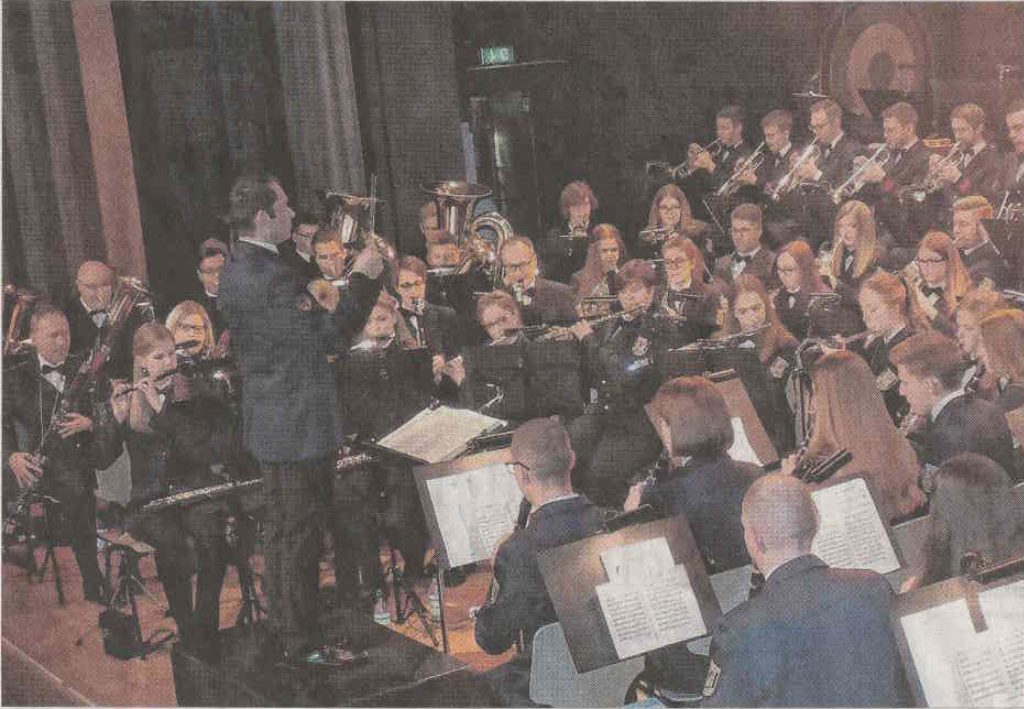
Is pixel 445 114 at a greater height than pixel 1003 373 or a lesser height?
greater

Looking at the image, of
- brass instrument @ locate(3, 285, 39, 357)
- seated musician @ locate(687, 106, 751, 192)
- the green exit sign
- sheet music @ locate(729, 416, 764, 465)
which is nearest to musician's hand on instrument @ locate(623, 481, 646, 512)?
sheet music @ locate(729, 416, 764, 465)

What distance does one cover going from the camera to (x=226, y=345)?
18.9 feet

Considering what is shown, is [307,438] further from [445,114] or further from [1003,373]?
[445,114]

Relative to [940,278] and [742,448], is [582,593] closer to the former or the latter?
[742,448]

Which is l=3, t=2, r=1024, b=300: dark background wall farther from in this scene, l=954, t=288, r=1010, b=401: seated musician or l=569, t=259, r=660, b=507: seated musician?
l=954, t=288, r=1010, b=401: seated musician

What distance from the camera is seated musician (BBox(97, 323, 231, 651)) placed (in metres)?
4.93

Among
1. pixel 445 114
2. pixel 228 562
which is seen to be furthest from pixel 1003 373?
pixel 445 114

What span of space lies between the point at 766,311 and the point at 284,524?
2734 mm

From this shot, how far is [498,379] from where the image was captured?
18.6 ft

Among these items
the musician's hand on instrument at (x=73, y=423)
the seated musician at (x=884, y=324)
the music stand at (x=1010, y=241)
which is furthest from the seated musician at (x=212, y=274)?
the music stand at (x=1010, y=241)

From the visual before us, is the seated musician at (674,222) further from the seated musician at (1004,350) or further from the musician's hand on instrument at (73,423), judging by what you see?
the musician's hand on instrument at (73,423)

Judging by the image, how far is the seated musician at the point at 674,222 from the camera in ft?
24.3

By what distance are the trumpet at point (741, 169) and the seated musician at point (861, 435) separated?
3.85m

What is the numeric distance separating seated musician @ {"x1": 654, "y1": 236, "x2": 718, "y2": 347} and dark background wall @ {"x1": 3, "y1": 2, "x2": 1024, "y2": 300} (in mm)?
2127
